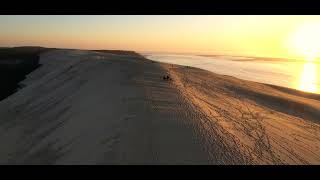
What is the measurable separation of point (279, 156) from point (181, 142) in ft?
12.0

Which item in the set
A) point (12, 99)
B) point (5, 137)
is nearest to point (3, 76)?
point (12, 99)

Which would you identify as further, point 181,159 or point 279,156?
point 279,156

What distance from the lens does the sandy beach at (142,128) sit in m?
10.6

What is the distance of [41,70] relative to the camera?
45.0 meters

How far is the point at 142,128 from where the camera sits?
12.0m

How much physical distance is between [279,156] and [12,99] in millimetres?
19932

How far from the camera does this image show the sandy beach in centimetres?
1056

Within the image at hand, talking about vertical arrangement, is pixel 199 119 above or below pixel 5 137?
above

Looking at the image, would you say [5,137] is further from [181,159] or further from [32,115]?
[181,159]

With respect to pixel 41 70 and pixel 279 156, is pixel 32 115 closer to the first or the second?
pixel 279 156

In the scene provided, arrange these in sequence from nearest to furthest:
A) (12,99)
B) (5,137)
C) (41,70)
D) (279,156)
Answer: (279,156), (5,137), (12,99), (41,70)
